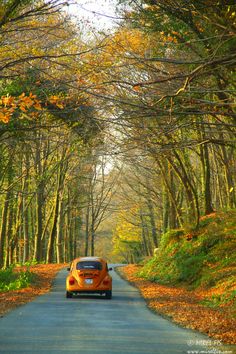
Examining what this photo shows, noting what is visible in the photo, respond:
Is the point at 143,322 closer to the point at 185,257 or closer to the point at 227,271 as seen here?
the point at 227,271

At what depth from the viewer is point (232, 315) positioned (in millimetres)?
15992

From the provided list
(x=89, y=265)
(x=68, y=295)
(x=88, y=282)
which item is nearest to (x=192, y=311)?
(x=88, y=282)

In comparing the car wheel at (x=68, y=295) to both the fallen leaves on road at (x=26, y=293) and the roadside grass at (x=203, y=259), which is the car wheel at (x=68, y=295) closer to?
the fallen leaves on road at (x=26, y=293)

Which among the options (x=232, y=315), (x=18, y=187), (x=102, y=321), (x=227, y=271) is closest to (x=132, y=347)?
(x=102, y=321)

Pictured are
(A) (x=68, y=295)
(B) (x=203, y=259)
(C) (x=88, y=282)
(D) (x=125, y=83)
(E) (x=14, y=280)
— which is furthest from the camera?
(E) (x=14, y=280)

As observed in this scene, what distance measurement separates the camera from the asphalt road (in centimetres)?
1048

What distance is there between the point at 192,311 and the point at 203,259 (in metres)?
11.0

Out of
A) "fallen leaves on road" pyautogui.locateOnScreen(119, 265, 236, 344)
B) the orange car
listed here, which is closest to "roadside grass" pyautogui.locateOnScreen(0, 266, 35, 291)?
the orange car

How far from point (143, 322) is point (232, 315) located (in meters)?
2.62

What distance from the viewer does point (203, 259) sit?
92.0 feet

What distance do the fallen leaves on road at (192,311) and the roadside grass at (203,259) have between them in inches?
31.1

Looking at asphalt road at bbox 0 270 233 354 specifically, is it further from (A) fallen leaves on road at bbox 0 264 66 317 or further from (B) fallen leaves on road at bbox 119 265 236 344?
(A) fallen leaves on road at bbox 0 264 66 317

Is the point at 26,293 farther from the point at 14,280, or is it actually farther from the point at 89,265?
the point at 14,280

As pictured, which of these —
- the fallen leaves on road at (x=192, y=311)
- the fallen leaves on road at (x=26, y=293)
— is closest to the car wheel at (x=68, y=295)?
the fallen leaves on road at (x=26, y=293)
